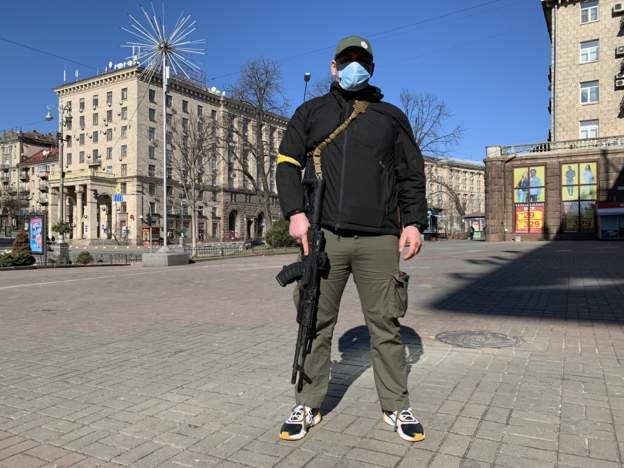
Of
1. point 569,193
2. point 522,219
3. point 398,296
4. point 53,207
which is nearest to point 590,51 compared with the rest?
point 569,193

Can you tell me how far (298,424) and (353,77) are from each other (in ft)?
6.65

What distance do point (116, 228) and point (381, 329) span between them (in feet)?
233

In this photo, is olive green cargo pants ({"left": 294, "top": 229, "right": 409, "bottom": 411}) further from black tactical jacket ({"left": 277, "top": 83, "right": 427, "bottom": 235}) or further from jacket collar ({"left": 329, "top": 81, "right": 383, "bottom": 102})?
jacket collar ({"left": 329, "top": 81, "right": 383, "bottom": 102})

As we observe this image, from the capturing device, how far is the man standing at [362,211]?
287cm

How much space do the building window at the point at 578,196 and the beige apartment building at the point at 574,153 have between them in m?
0.06

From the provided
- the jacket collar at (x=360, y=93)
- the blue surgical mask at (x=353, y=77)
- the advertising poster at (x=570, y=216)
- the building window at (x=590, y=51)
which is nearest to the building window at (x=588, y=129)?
the building window at (x=590, y=51)

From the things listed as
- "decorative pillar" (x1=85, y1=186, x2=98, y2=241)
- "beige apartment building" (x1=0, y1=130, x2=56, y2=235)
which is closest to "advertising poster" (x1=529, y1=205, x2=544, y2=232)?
"decorative pillar" (x1=85, y1=186, x2=98, y2=241)

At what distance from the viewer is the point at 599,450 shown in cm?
267

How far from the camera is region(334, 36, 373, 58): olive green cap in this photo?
9.62 feet

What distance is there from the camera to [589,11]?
3828 centimetres

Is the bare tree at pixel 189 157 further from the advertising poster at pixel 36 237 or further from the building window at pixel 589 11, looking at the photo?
the building window at pixel 589 11

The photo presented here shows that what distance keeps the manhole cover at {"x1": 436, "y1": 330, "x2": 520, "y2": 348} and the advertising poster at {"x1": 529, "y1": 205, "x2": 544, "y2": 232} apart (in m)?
34.8

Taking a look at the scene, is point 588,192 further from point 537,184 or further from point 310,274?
point 310,274

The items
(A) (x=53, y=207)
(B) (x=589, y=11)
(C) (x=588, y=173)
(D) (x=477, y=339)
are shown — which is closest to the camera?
(D) (x=477, y=339)
